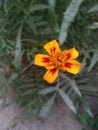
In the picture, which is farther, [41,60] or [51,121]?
[51,121]

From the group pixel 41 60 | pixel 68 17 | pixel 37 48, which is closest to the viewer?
pixel 68 17

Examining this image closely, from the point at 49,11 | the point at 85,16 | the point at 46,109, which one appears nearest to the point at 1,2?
the point at 49,11

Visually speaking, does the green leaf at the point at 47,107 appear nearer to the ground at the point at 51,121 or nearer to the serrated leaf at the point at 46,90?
the serrated leaf at the point at 46,90

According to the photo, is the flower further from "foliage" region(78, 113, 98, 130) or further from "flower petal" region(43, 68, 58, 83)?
"foliage" region(78, 113, 98, 130)

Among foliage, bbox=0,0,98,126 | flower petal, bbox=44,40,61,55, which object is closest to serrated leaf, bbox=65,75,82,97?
foliage, bbox=0,0,98,126

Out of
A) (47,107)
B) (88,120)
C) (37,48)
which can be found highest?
(37,48)

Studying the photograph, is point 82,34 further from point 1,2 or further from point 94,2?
point 1,2

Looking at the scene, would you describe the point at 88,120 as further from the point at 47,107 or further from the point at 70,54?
the point at 70,54

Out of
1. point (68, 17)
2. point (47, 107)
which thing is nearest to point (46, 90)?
point (47, 107)
